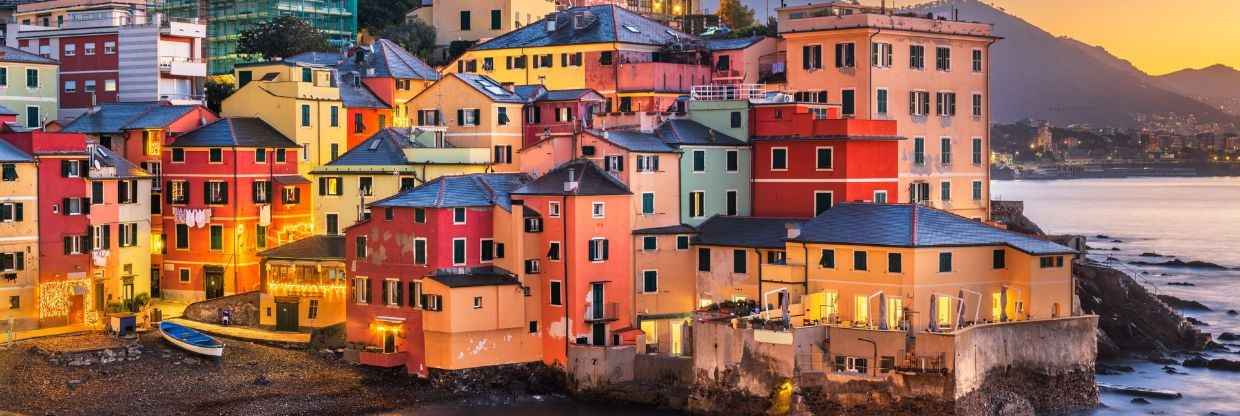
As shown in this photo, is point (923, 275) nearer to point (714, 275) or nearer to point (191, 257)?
point (714, 275)

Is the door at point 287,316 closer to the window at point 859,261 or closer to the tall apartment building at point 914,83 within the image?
the window at point 859,261

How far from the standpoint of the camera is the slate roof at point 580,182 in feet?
208

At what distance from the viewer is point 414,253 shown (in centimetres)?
6388

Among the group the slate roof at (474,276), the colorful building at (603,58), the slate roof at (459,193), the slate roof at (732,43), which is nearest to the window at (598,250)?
the slate roof at (474,276)

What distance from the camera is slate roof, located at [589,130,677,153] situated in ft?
215

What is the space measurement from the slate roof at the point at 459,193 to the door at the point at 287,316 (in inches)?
315

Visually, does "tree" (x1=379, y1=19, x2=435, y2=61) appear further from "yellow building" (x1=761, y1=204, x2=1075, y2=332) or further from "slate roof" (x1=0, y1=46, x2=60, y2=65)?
"yellow building" (x1=761, y1=204, x2=1075, y2=332)

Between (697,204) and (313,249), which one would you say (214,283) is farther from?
(697,204)

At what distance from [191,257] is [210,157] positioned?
4.68 meters

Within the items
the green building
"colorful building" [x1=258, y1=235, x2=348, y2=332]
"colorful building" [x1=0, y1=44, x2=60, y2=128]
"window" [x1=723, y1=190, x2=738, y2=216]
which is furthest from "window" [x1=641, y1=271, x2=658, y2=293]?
the green building

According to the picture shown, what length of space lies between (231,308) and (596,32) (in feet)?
85.3

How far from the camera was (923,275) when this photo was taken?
5859cm

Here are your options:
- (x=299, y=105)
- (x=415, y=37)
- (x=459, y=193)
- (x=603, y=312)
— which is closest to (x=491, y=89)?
(x=299, y=105)

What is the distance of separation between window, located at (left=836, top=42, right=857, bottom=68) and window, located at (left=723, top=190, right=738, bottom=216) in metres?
9.22
